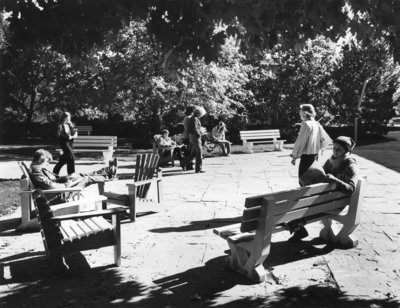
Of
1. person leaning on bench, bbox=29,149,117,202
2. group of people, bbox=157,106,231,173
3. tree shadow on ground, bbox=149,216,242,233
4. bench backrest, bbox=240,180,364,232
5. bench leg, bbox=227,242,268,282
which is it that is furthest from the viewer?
group of people, bbox=157,106,231,173

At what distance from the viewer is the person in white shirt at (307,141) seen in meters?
7.56

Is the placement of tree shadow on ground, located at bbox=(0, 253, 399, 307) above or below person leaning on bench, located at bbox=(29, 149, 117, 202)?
below

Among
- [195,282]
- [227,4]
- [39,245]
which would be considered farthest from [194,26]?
[39,245]

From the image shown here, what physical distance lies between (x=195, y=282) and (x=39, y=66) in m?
33.3

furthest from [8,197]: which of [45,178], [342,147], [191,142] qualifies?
[342,147]

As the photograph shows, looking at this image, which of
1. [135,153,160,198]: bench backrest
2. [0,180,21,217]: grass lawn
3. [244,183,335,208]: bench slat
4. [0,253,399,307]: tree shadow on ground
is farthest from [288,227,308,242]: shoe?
[0,180,21,217]: grass lawn

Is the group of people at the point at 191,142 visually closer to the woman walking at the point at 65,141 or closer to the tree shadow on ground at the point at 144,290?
the woman walking at the point at 65,141

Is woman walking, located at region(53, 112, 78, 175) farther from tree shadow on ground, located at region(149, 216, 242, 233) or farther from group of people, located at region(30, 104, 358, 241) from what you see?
tree shadow on ground, located at region(149, 216, 242, 233)

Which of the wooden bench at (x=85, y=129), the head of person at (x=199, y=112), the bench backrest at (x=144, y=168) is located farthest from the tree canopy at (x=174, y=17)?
the wooden bench at (x=85, y=129)

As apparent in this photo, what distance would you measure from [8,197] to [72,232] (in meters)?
4.70

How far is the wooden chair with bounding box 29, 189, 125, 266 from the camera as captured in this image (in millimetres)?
4832

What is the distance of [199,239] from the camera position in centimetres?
635

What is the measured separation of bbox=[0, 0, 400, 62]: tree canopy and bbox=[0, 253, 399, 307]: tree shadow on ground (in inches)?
87.3

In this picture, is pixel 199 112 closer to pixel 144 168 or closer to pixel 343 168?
pixel 144 168
